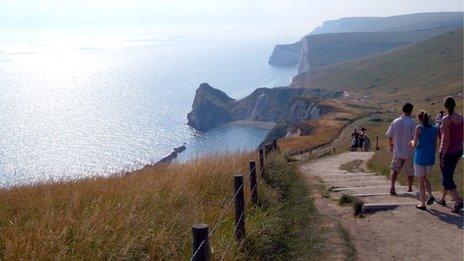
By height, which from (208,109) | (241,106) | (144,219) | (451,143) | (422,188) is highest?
(144,219)

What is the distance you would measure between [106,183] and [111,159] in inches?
4085

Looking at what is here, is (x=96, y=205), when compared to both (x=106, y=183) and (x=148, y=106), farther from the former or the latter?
(x=148, y=106)

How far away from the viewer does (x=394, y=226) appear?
31.6ft

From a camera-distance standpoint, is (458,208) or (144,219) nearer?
(144,219)

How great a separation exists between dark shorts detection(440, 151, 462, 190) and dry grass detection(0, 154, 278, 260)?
3.68m

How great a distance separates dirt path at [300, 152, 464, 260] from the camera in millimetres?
8258

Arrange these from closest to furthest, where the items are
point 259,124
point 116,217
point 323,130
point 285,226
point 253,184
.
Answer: point 116,217, point 285,226, point 253,184, point 323,130, point 259,124

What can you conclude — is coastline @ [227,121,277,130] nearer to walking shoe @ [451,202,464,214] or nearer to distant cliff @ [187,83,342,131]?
distant cliff @ [187,83,342,131]

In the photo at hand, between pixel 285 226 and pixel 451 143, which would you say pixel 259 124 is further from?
pixel 285 226

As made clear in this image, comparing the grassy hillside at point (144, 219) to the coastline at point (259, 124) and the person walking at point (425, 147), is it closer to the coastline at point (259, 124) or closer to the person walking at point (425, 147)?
the person walking at point (425, 147)

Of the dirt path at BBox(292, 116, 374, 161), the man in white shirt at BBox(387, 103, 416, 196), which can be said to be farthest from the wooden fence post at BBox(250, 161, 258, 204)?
the dirt path at BBox(292, 116, 374, 161)

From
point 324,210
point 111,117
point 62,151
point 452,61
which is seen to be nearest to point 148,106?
point 111,117

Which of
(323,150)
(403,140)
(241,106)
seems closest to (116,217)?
(403,140)

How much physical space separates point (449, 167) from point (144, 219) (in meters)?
6.60
